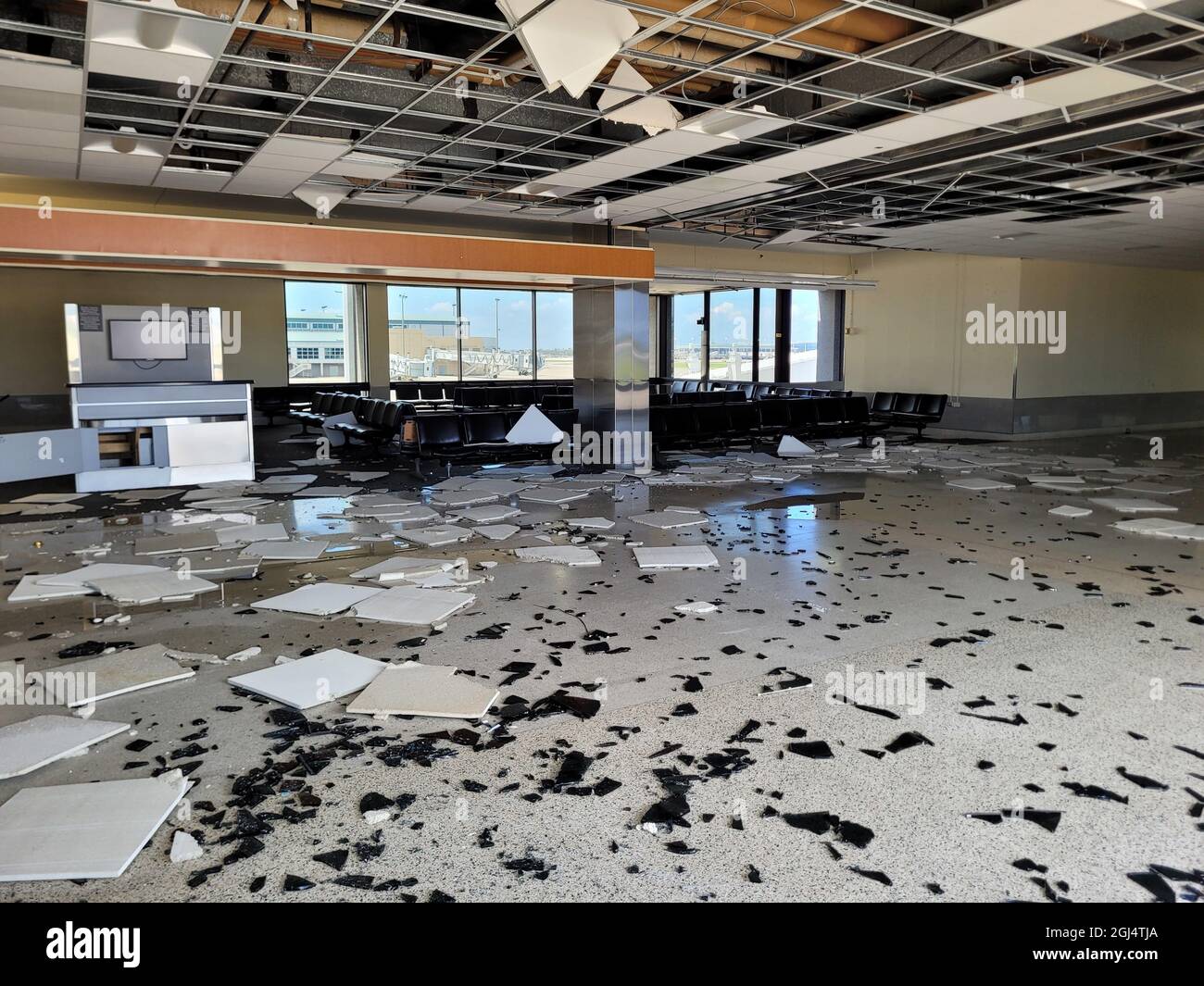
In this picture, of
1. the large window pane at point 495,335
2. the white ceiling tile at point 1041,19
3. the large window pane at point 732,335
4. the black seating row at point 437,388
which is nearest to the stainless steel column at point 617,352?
the black seating row at point 437,388

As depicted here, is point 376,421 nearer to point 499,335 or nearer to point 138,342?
point 138,342

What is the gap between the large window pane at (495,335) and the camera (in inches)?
867

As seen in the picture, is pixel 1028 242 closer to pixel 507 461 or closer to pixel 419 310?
pixel 507 461

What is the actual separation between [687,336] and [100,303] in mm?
13166

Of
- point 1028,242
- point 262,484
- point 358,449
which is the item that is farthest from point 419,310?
point 1028,242

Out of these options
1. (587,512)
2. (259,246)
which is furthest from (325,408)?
(587,512)

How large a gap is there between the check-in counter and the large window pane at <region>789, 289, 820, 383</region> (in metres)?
12.8

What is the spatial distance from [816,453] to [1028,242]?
4.79 metres

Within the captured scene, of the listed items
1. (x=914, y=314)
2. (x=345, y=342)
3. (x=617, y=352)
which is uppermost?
(x=914, y=314)

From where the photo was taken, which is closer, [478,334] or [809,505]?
[809,505]

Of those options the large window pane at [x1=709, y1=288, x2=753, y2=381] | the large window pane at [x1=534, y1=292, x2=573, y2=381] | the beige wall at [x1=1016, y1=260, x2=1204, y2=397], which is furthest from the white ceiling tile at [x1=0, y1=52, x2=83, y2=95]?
the large window pane at [x1=534, y1=292, x2=573, y2=381]

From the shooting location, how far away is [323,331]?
19328mm

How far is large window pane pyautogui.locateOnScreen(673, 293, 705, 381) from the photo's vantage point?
2230 centimetres

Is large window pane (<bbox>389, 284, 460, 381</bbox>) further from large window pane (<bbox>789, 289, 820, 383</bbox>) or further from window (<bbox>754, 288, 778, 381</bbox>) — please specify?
large window pane (<bbox>789, 289, 820, 383</bbox>)
